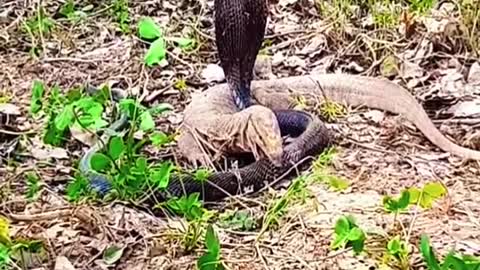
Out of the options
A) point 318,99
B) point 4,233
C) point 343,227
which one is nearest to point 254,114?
point 318,99

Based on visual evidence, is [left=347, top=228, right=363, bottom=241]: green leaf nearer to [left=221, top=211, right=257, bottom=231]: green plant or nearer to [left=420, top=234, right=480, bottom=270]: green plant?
[left=420, top=234, right=480, bottom=270]: green plant

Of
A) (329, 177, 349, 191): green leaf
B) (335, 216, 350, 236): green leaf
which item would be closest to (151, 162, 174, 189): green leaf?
(329, 177, 349, 191): green leaf

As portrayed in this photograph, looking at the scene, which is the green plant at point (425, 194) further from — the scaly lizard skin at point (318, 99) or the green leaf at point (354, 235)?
the scaly lizard skin at point (318, 99)

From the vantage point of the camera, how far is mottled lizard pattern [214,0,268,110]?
3.92m

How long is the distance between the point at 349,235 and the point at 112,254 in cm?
68

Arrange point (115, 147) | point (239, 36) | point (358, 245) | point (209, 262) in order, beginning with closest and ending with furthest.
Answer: point (209, 262) → point (358, 245) → point (115, 147) → point (239, 36)

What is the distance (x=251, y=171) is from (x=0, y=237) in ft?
3.48

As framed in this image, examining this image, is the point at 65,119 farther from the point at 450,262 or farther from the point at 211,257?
the point at 450,262

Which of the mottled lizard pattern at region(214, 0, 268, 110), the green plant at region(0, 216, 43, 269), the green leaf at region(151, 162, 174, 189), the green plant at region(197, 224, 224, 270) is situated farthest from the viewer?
the mottled lizard pattern at region(214, 0, 268, 110)

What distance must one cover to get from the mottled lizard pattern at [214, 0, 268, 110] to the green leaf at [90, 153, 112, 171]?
1178 millimetres

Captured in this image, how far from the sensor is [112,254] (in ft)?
9.04

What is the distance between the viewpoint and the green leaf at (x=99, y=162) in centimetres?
289

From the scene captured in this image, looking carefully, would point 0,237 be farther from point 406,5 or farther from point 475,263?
point 406,5

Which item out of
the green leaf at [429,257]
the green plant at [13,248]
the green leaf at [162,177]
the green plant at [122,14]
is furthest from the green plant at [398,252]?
the green plant at [122,14]
